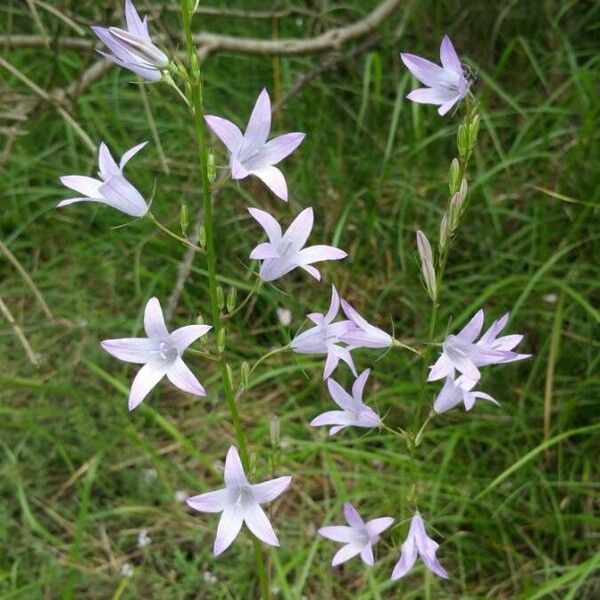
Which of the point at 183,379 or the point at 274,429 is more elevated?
the point at 183,379

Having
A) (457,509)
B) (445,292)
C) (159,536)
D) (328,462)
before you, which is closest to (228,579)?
(159,536)

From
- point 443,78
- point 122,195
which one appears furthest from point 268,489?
point 443,78

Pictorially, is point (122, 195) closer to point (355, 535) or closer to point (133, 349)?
point (133, 349)

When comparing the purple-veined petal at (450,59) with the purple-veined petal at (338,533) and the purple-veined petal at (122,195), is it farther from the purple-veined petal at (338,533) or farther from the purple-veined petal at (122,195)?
the purple-veined petal at (338,533)

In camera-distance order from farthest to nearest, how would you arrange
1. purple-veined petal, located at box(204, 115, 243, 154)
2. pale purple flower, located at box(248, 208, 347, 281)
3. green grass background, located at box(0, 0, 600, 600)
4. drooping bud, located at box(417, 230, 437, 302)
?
green grass background, located at box(0, 0, 600, 600) < pale purple flower, located at box(248, 208, 347, 281) < drooping bud, located at box(417, 230, 437, 302) < purple-veined petal, located at box(204, 115, 243, 154)

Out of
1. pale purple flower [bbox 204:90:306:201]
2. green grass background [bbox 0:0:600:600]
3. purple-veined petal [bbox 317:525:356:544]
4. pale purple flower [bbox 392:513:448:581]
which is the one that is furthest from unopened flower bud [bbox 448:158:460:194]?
green grass background [bbox 0:0:600:600]

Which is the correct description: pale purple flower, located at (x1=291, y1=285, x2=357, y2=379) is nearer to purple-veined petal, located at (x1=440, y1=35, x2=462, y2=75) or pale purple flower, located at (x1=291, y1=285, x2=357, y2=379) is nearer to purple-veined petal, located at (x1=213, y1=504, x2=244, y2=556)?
purple-veined petal, located at (x1=213, y1=504, x2=244, y2=556)
